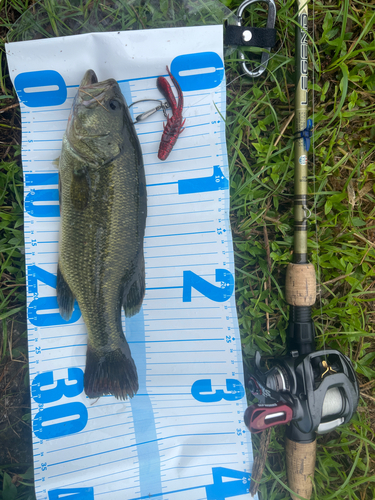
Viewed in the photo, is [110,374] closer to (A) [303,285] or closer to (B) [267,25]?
(A) [303,285]

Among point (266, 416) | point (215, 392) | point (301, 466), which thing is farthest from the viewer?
point (215, 392)

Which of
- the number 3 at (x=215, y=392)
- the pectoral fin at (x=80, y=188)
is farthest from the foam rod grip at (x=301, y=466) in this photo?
the pectoral fin at (x=80, y=188)

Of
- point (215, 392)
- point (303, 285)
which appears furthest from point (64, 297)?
point (303, 285)

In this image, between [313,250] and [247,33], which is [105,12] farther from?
[313,250]

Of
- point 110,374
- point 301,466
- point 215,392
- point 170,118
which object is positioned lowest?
point 301,466

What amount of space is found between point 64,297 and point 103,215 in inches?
22.3

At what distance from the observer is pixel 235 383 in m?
1.67

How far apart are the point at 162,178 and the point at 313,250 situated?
984mm

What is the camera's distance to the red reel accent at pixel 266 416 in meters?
1.38

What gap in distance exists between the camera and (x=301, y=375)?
4.81ft

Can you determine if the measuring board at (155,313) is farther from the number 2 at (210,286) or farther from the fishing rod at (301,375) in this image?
the fishing rod at (301,375)

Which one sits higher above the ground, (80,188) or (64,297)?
(80,188)

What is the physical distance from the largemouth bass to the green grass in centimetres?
45

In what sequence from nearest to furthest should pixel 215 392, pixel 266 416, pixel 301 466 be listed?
pixel 266 416 → pixel 301 466 → pixel 215 392
